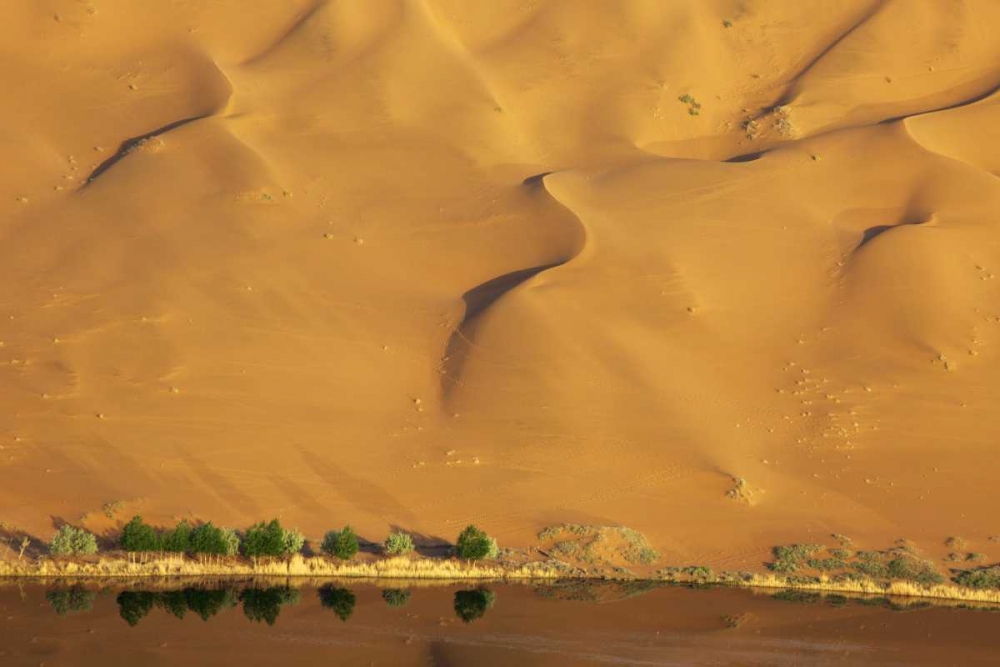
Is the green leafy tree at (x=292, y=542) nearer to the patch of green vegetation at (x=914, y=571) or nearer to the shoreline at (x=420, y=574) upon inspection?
the shoreline at (x=420, y=574)

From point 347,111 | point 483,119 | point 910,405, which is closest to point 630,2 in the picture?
point 483,119

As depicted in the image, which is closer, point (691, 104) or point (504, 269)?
point (504, 269)

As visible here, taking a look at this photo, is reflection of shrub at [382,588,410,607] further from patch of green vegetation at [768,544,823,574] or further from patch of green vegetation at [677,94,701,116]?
patch of green vegetation at [677,94,701,116]

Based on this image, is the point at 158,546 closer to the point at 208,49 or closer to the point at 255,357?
the point at 255,357

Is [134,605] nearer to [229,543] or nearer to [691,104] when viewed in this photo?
[229,543]

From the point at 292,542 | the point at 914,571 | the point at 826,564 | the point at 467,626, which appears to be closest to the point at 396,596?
the point at 467,626

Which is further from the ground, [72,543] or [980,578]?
[72,543]
